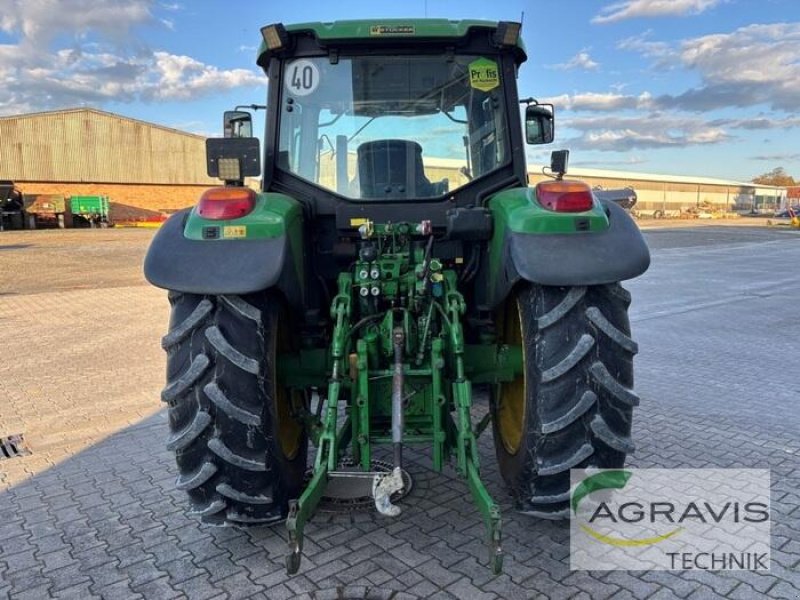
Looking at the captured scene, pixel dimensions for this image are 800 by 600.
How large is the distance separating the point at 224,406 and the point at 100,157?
4056cm

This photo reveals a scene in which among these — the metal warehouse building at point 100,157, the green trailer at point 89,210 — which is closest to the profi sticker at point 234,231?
the green trailer at point 89,210

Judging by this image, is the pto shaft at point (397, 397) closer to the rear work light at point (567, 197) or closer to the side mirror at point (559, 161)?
the rear work light at point (567, 197)

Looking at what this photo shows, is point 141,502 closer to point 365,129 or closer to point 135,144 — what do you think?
point 365,129

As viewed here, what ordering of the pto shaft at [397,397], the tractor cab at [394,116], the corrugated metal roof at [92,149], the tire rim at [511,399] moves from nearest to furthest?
1. the pto shaft at [397,397]
2. the tire rim at [511,399]
3. the tractor cab at [394,116]
4. the corrugated metal roof at [92,149]

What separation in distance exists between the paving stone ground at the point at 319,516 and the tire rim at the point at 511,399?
352mm

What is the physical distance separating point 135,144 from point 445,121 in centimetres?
4004

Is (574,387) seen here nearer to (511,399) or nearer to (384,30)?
(511,399)

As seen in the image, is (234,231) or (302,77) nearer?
(234,231)

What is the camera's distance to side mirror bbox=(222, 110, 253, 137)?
4441 millimetres

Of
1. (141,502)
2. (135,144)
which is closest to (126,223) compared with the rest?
(135,144)

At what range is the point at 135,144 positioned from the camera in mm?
39312

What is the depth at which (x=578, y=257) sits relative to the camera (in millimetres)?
2877

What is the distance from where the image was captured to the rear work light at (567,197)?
304cm

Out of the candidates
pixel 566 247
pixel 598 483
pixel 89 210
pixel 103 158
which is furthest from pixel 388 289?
pixel 103 158
